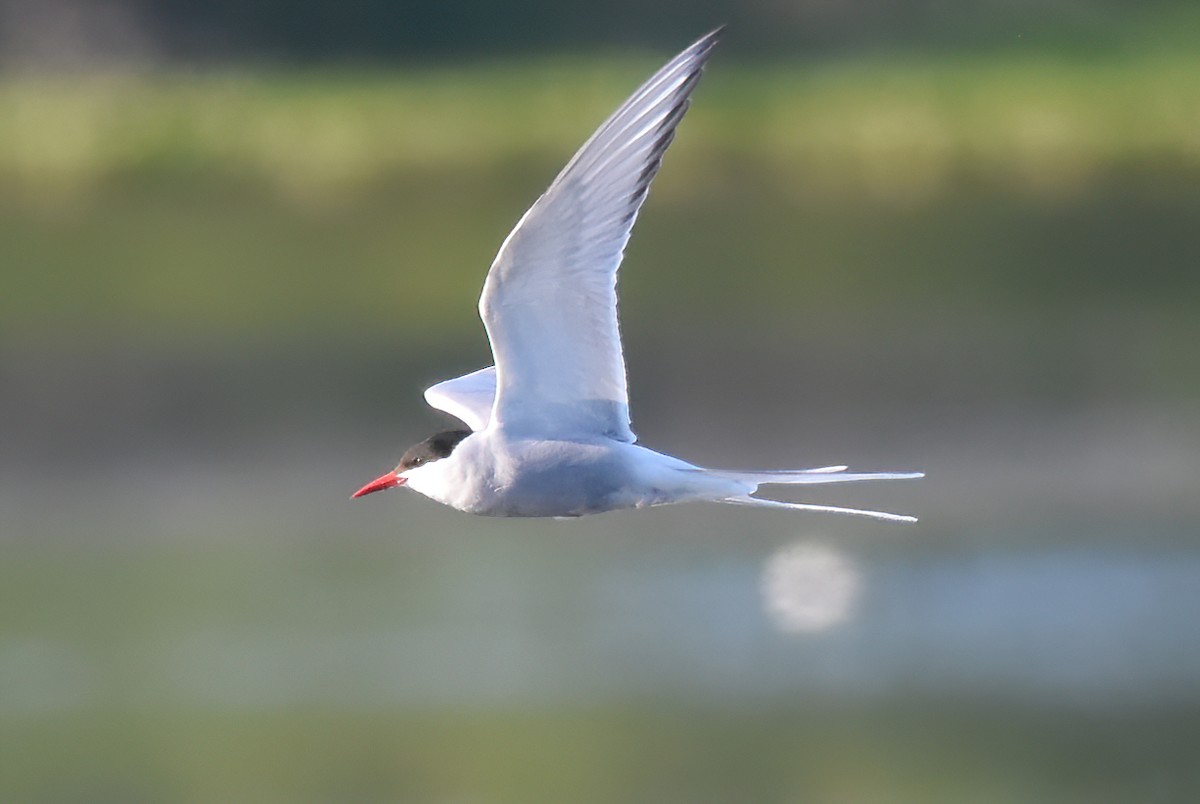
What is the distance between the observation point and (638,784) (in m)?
9.00

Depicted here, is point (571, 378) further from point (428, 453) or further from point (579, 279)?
point (428, 453)

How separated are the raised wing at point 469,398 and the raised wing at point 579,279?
424 millimetres

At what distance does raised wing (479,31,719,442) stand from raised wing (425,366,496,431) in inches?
16.7

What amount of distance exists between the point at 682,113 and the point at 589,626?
18.4 ft

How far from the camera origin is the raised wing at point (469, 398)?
5492 mm

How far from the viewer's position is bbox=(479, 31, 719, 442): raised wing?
15.3 ft

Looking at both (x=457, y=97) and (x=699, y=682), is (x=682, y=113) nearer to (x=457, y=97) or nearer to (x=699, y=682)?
(x=699, y=682)

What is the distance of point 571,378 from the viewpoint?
4.98 metres

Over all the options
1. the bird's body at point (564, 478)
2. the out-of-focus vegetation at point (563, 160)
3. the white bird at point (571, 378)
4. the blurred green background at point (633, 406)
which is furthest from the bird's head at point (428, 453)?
the out-of-focus vegetation at point (563, 160)

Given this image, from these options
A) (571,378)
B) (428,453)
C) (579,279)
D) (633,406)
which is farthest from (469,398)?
(633,406)

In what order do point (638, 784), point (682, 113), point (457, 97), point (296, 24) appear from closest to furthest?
1. point (682, 113)
2. point (638, 784)
3. point (457, 97)
4. point (296, 24)

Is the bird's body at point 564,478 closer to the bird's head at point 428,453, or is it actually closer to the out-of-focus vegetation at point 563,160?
the bird's head at point 428,453

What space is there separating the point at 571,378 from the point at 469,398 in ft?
2.08

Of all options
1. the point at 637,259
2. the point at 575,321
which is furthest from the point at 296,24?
the point at 575,321
